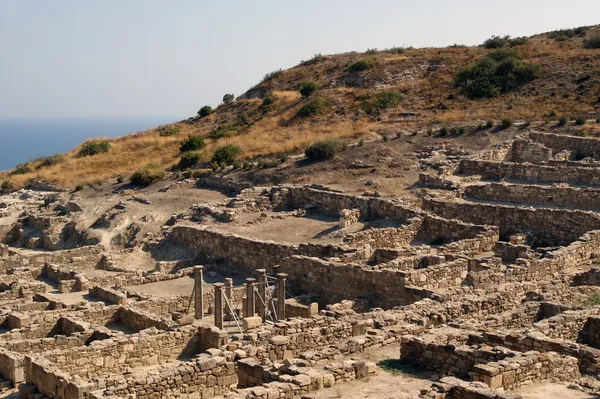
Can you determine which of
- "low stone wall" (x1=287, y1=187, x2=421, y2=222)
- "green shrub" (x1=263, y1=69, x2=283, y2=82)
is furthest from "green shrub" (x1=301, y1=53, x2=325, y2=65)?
"low stone wall" (x1=287, y1=187, x2=421, y2=222)

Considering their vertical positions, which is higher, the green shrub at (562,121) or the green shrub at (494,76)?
the green shrub at (494,76)

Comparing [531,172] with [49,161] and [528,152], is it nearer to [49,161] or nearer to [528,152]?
[528,152]

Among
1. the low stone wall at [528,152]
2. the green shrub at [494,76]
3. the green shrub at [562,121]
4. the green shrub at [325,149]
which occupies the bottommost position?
the low stone wall at [528,152]

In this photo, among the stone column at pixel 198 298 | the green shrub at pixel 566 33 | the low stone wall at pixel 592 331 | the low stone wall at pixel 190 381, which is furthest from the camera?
the green shrub at pixel 566 33

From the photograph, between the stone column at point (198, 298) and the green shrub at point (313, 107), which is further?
the green shrub at point (313, 107)

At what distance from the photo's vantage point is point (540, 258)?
22906mm

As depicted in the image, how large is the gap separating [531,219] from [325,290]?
6.74 m

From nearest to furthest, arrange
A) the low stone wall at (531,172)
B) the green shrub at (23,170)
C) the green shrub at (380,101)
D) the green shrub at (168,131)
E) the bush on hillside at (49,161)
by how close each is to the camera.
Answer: the low stone wall at (531,172) < the green shrub at (380,101) < the green shrub at (23,170) < the bush on hillside at (49,161) < the green shrub at (168,131)

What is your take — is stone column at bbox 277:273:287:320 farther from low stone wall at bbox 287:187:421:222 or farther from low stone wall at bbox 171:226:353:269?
low stone wall at bbox 287:187:421:222

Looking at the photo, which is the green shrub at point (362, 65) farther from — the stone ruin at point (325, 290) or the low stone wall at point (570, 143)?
the low stone wall at point (570, 143)

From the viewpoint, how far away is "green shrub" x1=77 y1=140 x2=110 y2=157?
56.6 meters

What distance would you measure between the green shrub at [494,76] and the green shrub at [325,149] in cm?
1275

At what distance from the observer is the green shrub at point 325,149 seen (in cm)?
3931

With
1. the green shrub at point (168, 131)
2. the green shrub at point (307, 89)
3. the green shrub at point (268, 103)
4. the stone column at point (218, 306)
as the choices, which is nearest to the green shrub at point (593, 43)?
the green shrub at point (307, 89)
